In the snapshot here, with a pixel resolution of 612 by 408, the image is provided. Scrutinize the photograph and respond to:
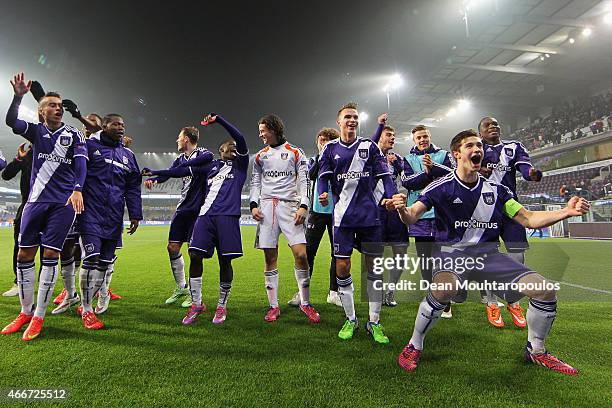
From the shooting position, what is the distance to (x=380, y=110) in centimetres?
3312

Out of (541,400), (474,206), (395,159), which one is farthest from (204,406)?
(395,159)

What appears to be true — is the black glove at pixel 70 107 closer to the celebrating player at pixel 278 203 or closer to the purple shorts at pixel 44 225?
the purple shorts at pixel 44 225

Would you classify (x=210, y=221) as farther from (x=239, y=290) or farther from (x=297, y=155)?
(x=239, y=290)

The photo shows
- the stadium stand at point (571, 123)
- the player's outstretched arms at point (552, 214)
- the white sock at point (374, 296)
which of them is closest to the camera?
the player's outstretched arms at point (552, 214)

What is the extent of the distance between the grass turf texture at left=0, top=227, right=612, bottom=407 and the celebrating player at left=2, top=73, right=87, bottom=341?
0.47 meters

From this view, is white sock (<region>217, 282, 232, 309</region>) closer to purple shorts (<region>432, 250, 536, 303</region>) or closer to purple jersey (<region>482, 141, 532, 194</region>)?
purple shorts (<region>432, 250, 536, 303</region>)

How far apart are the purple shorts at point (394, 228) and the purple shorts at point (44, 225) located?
376 cm

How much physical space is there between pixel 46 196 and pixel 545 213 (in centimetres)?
476

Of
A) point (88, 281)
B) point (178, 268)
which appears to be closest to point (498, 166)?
point (178, 268)

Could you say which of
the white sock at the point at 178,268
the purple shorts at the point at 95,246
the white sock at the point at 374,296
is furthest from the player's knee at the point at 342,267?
the purple shorts at the point at 95,246

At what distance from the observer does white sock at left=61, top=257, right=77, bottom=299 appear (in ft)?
14.9

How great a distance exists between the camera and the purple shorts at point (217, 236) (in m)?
4.03

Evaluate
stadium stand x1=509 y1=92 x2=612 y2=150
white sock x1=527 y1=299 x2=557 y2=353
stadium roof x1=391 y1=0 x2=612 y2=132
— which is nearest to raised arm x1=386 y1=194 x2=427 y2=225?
white sock x1=527 y1=299 x2=557 y2=353

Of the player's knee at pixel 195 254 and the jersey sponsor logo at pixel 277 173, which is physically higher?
the jersey sponsor logo at pixel 277 173
